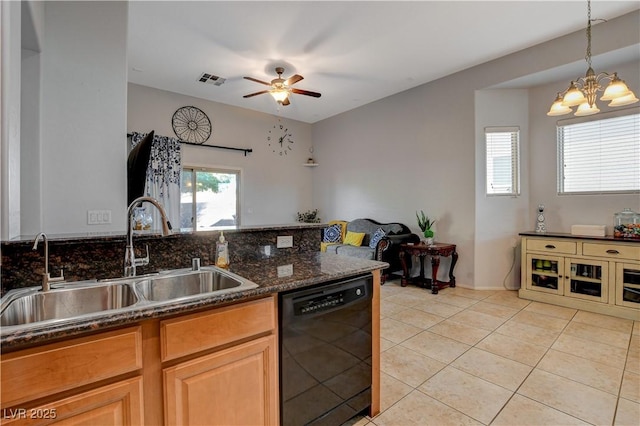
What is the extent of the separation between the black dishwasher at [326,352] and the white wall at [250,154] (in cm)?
483

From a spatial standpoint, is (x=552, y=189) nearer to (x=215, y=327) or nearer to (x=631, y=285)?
(x=631, y=285)

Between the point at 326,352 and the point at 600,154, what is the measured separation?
4316mm

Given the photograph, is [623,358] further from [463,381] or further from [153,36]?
[153,36]

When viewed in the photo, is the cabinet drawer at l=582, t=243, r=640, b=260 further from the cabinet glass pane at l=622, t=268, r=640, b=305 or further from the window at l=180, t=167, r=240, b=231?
the window at l=180, t=167, r=240, b=231

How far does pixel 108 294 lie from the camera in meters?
1.39

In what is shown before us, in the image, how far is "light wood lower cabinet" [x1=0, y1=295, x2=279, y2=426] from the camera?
2.80 feet

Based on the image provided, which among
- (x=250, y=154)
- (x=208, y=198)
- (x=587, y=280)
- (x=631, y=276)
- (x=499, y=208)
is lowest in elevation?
(x=587, y=280)

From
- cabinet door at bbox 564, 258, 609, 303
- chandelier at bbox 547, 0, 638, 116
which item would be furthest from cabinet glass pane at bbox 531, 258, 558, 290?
chandelier at bbox 547, 0, 638, 116

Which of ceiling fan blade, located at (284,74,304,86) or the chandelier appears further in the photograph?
ceiling fan blade, located at (284,74,304,86)

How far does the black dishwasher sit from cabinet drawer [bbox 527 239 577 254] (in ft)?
10.5

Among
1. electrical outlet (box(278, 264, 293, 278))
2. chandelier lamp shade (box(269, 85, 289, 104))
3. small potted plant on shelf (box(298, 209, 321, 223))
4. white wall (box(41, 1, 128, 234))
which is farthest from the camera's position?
small potted plant on shelf (box(298, 209, 321, 223))

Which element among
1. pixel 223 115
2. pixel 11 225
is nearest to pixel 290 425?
pixel 11 225

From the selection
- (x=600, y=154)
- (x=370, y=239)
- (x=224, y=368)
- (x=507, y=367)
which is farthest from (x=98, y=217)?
(x=600, y=154)

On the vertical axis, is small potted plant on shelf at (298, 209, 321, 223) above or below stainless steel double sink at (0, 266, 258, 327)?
above
